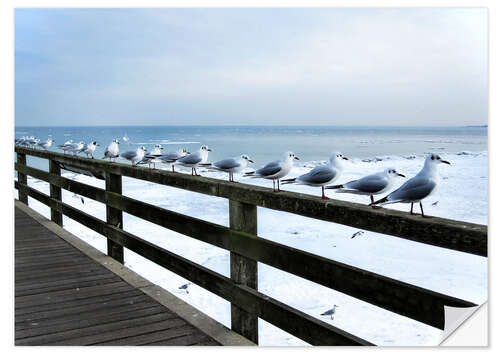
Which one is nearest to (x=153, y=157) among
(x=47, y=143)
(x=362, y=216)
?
(x=362, y=216)

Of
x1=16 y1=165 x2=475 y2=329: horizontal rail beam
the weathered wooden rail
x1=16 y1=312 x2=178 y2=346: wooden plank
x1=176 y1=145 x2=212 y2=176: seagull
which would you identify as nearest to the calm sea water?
x1=176 y1=145 x2=212 y2=176: seagull

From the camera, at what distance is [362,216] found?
5.73 ft

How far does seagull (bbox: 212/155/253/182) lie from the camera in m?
2.60

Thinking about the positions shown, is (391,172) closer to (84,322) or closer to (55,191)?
(84,322)

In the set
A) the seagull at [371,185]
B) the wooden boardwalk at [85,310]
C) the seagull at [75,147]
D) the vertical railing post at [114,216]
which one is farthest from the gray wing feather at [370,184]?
the seagull at [75,147]

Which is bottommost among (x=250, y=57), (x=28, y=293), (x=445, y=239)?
(x=28, y=293)

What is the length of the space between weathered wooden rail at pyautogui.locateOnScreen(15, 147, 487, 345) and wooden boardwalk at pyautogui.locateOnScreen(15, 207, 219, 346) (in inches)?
9.1

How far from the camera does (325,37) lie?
153 inches

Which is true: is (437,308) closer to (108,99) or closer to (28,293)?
(28,293)

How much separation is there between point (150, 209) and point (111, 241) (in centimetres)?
73

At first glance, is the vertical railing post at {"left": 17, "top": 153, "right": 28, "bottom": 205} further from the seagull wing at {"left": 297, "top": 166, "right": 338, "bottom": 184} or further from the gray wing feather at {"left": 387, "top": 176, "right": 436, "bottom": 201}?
the gray wing feather at {"left": 387, "top": 176, "right": 436, "bottom": 201}

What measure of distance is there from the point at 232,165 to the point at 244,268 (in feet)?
1.92

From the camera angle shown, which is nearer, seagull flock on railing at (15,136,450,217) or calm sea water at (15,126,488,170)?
seagull flock on railing at (15,136,450,217)
